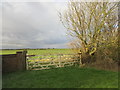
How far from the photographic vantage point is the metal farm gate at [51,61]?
7.79m

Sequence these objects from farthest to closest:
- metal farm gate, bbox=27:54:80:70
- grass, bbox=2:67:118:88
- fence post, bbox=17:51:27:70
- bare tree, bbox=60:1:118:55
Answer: bare tree, bbox=60:1:118:55
metal farm gate, bbox=27:54:80:70
fence post, bbox=17:51:27:70
grass, bbox=2:67:118:88

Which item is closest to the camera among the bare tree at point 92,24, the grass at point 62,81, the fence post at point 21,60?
the grass at point 62,81

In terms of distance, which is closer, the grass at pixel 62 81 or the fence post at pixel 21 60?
the grass at pixel 62 81

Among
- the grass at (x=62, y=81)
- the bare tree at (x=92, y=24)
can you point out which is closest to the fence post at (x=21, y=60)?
the grass at (x=62, y=81)

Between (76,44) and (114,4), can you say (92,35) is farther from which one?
(114,4)

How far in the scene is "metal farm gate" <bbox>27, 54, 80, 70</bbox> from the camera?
7791mm

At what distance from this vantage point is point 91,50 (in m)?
9.49

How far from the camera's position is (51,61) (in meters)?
8.48

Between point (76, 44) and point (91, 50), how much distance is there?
54.8 inches

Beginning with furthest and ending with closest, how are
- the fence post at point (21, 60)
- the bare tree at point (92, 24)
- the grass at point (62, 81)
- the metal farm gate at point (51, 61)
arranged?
the bare tree at point (92, 24) → the metal farm gate at point (51, 61) → the fence post at point (21, 60) → the grass at point (62, 81)

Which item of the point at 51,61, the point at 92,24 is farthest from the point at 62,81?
the point at 92,24

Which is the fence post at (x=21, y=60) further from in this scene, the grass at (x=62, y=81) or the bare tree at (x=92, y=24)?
the bare tree at (x=92, y=24)

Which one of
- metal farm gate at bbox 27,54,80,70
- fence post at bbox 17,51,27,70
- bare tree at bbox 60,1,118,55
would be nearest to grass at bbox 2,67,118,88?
fence post at bbox 17,51,27,70

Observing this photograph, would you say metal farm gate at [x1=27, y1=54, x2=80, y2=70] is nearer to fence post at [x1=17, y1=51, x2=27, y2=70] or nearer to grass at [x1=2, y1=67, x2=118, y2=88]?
fence post at [x1=17, y1=51, x2=27, y2=70]
